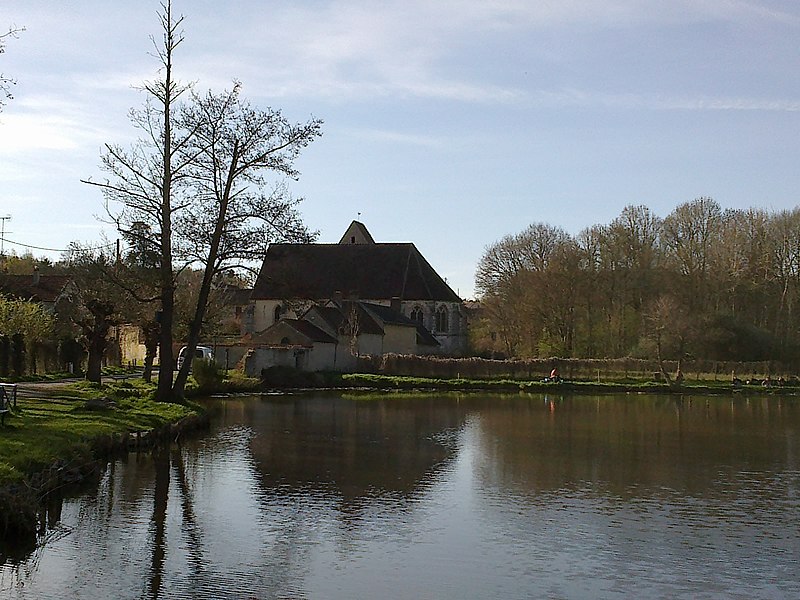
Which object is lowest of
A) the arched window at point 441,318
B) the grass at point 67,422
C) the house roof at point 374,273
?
the grass at point 67,422

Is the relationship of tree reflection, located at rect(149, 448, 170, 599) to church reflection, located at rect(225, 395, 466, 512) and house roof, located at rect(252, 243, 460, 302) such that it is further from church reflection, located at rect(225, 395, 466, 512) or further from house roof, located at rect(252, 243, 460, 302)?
house roof, located at rect(252, 243, 460, 302)

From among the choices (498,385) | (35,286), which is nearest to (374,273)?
(498,385)

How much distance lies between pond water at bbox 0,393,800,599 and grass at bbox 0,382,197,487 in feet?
2.56

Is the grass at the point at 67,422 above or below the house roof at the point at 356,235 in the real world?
below

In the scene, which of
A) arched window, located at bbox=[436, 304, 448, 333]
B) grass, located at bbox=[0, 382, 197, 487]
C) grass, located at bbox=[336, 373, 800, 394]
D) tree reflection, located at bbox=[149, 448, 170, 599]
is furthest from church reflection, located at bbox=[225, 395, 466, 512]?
arched window, located at bbox=[436, 304, 448, 333]

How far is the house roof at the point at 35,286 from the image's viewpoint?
4691 centimetres

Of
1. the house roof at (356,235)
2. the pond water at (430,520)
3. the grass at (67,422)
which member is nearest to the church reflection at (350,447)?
the pond water at (430,520)

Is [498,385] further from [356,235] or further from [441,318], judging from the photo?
[356,235]

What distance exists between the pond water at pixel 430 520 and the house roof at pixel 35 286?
2649 centimetres

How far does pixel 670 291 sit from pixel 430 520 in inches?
1617

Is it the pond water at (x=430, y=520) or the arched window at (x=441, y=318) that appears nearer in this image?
the pond water at (x=430, y=520)

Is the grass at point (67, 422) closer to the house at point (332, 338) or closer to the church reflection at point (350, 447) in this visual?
the church reflection at point (350, 447)

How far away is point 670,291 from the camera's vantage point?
52.0 meters

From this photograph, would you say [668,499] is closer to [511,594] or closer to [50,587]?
[511,594]
